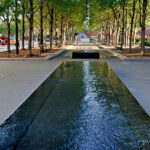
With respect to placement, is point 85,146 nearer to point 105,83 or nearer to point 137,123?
point 137,123

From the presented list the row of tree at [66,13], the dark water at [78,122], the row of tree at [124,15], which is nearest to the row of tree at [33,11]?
the row of tree at [66,13]

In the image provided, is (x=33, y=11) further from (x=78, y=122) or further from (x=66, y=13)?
(x=78, y=122)

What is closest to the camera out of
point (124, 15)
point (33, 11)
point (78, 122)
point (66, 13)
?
point (78, 122)

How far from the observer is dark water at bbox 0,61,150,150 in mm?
4582

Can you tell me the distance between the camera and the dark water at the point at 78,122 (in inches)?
180

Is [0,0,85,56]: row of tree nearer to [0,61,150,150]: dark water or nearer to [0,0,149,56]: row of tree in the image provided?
[0,0,149,56]: row of tree

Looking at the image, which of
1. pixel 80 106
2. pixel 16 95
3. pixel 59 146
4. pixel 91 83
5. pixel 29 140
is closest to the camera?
pixel 59 146

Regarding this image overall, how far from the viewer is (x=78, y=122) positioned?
226 inches

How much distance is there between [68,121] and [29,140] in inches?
50.9

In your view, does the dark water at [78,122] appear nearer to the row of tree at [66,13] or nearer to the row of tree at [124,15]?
the row of tree at [66,13]

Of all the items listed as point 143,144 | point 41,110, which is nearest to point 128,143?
point 143,144

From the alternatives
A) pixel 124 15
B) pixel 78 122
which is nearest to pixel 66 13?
pixel 124 15

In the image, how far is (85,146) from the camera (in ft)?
14.6

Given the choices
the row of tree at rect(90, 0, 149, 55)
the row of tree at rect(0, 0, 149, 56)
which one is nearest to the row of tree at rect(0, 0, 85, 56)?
the row of tree at rect(0, 0, 149, 56)
